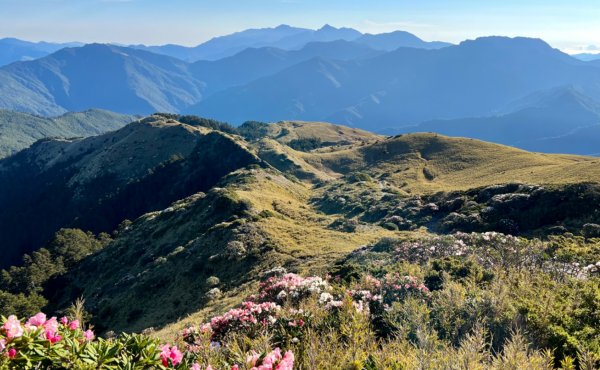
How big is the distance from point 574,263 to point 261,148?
106879 millimetres

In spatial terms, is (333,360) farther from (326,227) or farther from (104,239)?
(104,239)

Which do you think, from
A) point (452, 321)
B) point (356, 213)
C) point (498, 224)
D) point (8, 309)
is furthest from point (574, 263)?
point (8, 309)

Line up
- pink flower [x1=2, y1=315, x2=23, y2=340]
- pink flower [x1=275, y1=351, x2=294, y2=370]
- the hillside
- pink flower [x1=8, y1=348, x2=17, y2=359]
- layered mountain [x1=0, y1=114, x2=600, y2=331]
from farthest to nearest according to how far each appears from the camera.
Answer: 1. layered mountain [x1=0, y1=114, x2=600, y2=331]
2. the hillside
3. pink flower [x1=275, y1=351, x2=294, y2=370]
4. pink flower [x1=2, y1=315, x2=23, y2=340]
5. pink flower [x1=8, y1=348, x2=17, y2=359]

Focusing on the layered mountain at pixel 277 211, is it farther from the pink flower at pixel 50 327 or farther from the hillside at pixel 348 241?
the pink flower at pixel 50 327

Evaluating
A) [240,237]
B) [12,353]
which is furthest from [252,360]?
[240,237]

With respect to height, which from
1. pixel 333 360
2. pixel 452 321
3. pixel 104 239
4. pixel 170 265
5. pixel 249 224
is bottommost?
pixel 104 239

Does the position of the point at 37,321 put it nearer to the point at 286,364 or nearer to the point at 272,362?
the point at 272,362

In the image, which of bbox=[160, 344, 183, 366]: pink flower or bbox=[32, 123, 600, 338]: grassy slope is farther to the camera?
bbox=[32, 123, 600, 338]: grassy slope

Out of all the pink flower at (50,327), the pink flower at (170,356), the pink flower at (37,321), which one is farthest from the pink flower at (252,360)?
the pink flower at (37,321)

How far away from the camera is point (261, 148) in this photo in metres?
123

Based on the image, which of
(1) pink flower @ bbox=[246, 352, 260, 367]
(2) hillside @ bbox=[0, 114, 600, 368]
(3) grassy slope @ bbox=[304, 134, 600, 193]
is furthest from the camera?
(3) grassy slope @ bbox=[304, 134, 600, 193]

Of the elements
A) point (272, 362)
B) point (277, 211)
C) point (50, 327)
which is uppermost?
point (50, 327)

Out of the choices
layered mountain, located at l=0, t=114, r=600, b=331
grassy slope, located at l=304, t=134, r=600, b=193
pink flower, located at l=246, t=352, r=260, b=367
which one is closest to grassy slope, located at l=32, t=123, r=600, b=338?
layered mountain, located at l=0, t=114, r=600, b=331

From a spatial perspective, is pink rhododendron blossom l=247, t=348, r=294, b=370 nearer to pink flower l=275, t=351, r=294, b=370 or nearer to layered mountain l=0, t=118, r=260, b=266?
pink flower l=275, t=351, r=294, b=370
